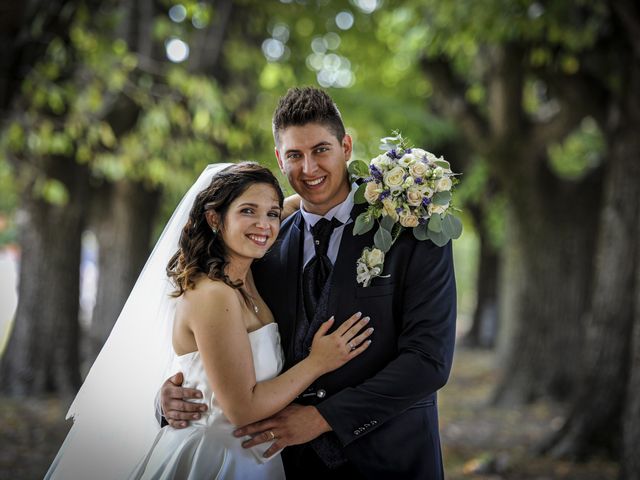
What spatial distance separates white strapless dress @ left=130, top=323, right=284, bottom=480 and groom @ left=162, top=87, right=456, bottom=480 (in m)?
0.07

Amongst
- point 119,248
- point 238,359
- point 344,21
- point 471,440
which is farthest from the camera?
point 344,21

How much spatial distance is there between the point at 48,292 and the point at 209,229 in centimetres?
676

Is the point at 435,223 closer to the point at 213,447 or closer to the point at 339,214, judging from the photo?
the point at 339,214

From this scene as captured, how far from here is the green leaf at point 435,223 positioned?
9.80 ft

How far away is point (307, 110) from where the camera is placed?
3.02m

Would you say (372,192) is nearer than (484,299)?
Yes

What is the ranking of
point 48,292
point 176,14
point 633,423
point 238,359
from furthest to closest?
1. point 176,14
2. point 48,292
3. point 633,423
4. point 238,359

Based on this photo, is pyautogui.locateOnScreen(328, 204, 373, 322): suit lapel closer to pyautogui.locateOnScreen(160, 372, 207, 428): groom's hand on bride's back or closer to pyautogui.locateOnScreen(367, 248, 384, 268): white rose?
pyautogui.locateOnScreen(367, 248, 384, 268): white rose

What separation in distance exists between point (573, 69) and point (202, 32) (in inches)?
185

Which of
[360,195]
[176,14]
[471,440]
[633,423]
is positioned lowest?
[471,440]

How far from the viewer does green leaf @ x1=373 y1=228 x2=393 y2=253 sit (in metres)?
2.99

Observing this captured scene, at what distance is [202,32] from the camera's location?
9.82 metres

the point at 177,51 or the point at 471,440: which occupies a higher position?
the point at 177,51

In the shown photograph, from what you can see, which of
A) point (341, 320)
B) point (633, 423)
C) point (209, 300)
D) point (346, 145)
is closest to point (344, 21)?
point (633, 423)
